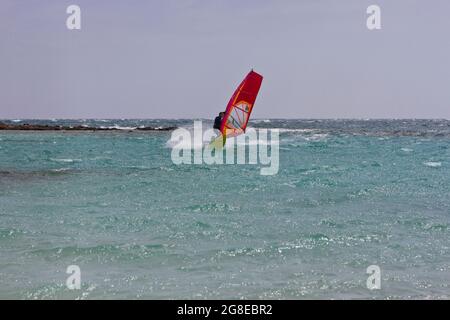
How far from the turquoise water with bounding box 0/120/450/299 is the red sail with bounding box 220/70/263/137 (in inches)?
78.6

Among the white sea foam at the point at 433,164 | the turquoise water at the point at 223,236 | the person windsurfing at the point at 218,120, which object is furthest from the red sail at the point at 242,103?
the white sea foam at the point at 433,164

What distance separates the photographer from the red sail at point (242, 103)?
16.6m

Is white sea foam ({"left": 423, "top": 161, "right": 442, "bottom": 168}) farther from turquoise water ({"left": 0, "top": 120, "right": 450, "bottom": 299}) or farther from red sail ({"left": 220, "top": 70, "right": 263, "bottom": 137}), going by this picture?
red sail ({"left": 220, "top": 70, "right": 263, "bottom": 137})

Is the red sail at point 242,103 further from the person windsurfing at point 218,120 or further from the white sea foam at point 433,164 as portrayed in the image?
the white sea foam at point 433,164

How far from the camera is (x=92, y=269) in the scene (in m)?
8.07

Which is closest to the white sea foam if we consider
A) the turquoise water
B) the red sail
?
the turquoise water

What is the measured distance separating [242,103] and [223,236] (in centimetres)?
747

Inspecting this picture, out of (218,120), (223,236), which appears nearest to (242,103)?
(218,120)

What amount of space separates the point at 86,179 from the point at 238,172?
6.03 metres

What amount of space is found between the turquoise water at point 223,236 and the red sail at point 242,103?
78.6 inches

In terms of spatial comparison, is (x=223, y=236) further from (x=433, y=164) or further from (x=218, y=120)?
(x=433, y=164)

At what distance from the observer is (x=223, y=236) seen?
10.3 meters
